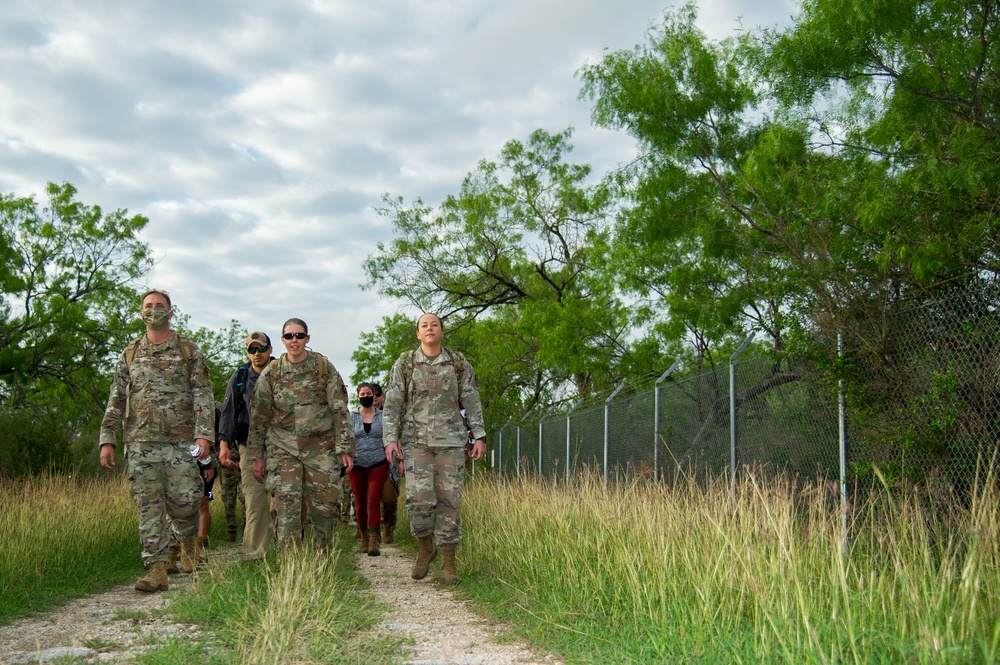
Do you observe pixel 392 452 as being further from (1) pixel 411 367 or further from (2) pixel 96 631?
(2) pixel 96 631

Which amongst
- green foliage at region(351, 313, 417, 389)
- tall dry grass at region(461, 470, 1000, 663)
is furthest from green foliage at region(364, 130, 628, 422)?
tall dry grass at region(461, 470, 1000, 663)

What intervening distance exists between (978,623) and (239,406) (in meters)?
6.30

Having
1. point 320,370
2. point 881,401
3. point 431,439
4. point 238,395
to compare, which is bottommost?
point 431,439

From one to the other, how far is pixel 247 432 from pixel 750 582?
5252 millimetres

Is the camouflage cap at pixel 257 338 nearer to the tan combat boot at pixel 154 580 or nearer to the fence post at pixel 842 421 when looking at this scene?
the tan combat boot at pixel 154 580

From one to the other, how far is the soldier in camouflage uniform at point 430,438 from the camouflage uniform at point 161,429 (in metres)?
1.47

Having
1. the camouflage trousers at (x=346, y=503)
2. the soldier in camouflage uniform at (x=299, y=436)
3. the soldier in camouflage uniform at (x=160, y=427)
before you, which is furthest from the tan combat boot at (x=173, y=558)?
the camouflage trousers at (x=346, y=503)

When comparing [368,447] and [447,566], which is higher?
[368,447]

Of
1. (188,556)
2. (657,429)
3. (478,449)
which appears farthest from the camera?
(657,429)

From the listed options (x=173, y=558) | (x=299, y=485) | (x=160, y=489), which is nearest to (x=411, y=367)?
(x=299, y=485)

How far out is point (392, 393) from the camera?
752 cm

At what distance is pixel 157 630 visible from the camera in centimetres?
518

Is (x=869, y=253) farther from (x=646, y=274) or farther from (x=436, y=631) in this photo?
(x=646, y=274)

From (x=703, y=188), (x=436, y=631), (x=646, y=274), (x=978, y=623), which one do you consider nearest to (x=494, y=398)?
(x=646, y=274)
